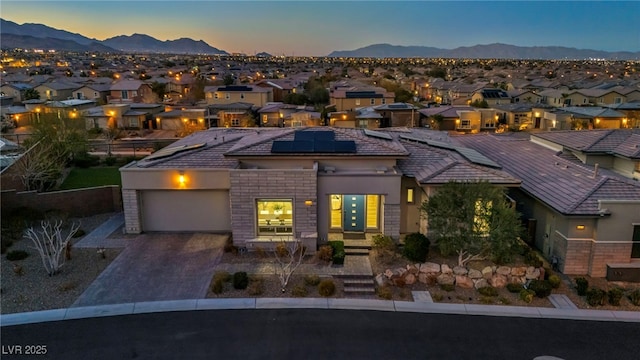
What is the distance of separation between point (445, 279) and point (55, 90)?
7738 cm

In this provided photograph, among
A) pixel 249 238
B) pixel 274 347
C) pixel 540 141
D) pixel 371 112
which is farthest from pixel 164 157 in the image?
pixel 371 112

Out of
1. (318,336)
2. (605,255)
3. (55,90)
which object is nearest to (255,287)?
(318,336)

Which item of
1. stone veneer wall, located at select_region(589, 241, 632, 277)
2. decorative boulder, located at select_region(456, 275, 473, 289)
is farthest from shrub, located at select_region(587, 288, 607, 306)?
decorative boulder, located at select_region(456, 275, 473, 289)

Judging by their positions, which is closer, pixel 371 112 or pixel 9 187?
pixel 9 187

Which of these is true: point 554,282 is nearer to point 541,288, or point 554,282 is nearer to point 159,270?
point 541,288

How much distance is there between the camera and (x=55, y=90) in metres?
75.5

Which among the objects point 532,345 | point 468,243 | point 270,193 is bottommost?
point 532,345

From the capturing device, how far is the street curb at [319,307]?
49.3 feet

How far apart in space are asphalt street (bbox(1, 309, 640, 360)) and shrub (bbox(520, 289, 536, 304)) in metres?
1.16

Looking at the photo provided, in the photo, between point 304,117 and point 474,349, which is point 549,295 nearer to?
point 474,349

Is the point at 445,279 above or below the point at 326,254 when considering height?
below

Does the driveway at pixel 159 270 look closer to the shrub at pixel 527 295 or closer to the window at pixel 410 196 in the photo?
the window at pixel 410 196

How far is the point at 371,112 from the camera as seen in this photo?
5775 centimetres

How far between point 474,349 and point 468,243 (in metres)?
5.01
